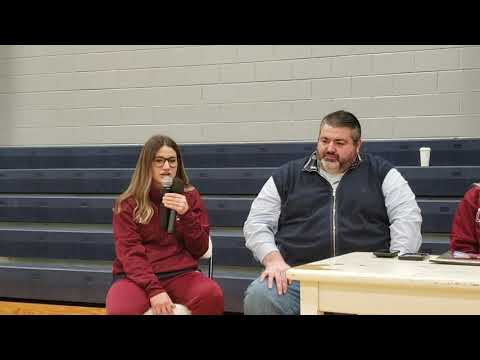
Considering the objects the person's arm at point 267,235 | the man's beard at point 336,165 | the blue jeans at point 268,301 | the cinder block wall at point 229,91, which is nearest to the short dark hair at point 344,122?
the man's beard at point 336,165

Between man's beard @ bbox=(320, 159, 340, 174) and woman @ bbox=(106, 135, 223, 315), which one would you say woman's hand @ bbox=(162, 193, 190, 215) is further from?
man's beard @ bbox=(320, 159, 340, 174)

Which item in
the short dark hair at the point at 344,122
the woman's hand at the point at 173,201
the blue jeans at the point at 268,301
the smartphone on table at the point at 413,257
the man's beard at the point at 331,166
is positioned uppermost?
the short dark hair at the point at 344,122

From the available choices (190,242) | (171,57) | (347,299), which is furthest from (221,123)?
(347,299)

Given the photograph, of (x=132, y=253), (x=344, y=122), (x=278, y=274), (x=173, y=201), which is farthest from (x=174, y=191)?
(x=344, y=122)

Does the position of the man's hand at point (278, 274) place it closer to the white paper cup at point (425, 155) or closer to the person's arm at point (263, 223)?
the person's arm at point (263, 223)

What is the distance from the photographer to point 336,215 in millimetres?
2494

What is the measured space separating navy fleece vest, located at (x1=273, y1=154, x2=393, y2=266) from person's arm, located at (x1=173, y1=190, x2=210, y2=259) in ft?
1.13

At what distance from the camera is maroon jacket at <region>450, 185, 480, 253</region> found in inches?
92.0

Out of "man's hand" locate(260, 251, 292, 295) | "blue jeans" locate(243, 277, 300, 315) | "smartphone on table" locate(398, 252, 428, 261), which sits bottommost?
"blue jeans" locate(243, 277, 300, 315)

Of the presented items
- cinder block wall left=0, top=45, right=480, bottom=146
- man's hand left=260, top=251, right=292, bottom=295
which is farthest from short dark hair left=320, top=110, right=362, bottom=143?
cinder block wall left=0, top=45, right=480, bottom=146

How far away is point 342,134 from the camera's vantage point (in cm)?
252

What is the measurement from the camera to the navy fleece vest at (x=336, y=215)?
2479mm
